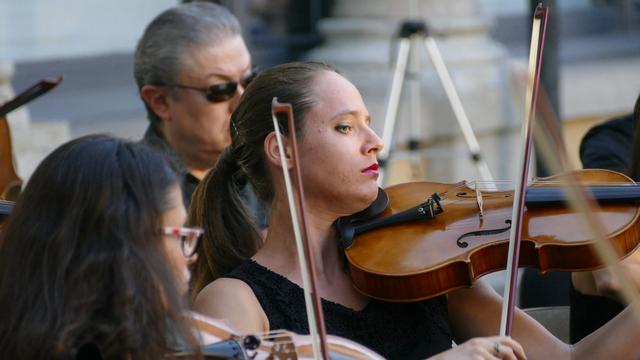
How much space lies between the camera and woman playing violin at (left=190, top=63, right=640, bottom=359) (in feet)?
8.16

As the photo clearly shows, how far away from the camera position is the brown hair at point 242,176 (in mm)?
2572

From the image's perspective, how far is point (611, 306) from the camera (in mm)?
2973

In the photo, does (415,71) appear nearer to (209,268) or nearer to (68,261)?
(209,268)

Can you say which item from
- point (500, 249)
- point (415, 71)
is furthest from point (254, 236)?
point (415, 71)

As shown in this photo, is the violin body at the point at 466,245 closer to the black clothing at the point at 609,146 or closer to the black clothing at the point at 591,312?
the black clothing at the point at 591,312

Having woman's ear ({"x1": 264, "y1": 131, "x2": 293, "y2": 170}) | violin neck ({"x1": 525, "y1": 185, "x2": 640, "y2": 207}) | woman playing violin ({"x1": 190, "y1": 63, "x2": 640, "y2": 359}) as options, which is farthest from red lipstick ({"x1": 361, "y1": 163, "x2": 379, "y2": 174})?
violin neck ({"x1": 525, "y1": 185, "x2": 640, "y2": 207})

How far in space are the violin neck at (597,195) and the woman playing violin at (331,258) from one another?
0.22 m

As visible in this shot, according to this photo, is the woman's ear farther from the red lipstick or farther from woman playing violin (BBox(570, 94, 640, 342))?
woman playing violin (BBox(570, 94, 640, 342))

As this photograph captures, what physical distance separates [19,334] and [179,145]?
5.79 feet

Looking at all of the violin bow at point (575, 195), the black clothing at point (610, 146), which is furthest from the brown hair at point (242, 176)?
the black clothing at point (610, 146)

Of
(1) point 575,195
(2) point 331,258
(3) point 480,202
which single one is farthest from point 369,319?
(1) point 575,195

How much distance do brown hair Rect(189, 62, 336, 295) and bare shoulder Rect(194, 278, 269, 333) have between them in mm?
288

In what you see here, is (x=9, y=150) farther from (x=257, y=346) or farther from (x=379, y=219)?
(x=257, y=346)

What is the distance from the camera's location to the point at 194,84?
11.7 ft
